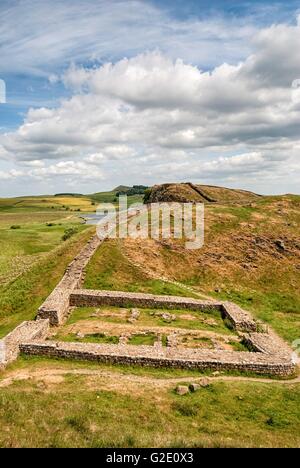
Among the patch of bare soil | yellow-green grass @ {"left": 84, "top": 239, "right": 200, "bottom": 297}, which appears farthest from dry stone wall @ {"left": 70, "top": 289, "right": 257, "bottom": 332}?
the patch of bare soil

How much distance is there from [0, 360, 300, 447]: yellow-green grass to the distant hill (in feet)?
184

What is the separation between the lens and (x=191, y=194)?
7731 cm

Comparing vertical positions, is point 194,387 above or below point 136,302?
below

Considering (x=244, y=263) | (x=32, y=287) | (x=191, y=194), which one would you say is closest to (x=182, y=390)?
(x=32, y=287)

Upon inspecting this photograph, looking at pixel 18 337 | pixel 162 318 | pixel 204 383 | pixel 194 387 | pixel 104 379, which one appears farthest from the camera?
pixel 162 318

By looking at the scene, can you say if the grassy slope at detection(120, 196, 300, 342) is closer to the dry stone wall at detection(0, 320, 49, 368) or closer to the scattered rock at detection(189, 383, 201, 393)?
the scattered rock at detection(189, 383, 201, 393)

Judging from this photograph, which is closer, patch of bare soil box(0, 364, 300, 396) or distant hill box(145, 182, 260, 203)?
patch of bare soil box(0, 364, 300, 396)

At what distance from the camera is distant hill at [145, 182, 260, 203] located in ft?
243

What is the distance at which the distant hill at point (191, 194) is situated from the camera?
74.1 m

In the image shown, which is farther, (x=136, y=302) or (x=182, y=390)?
(x=136, y=302)

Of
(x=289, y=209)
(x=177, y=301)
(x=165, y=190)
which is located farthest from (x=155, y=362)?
(x=165, y=190)

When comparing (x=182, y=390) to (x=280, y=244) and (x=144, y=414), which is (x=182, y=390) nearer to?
(x=144, y=414)

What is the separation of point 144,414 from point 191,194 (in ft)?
215

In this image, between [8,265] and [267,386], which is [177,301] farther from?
[8,265]
